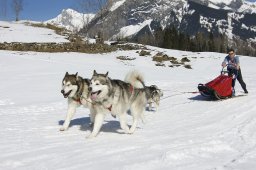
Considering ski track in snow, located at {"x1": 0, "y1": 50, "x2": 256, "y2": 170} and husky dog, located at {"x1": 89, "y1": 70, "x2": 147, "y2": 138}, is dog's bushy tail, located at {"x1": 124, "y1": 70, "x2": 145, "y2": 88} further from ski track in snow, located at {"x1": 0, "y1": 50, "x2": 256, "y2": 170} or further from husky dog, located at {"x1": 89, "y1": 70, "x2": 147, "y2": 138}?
→ ski track in snow, located at {"x1": 0, "y1": 50, "x2": 256, "y2": 170}

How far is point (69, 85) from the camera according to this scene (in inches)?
307

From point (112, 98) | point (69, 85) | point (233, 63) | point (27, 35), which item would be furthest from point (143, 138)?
point (27, 35)

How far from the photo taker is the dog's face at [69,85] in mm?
7774

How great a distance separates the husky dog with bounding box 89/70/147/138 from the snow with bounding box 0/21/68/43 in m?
26.3

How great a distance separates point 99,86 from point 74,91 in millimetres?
976

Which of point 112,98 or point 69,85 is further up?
point 69,85

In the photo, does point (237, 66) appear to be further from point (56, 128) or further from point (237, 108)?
point (56, 128)

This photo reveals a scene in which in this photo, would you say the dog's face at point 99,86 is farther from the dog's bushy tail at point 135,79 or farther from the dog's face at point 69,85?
the dog's bushy tail at point 135,79

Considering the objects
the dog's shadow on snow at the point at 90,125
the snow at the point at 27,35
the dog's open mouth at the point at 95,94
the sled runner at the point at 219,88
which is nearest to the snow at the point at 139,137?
the dog's shadow on snow at the point at 90,125

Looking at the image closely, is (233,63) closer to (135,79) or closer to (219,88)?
(219,88)

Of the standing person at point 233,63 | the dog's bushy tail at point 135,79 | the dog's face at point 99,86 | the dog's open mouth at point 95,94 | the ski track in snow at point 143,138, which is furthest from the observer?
the standing person at point 233,63

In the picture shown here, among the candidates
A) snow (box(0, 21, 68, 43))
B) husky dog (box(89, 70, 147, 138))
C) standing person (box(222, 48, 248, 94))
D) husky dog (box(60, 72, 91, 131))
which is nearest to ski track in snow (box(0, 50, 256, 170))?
husky dog (box(89, 70, 147, 138))

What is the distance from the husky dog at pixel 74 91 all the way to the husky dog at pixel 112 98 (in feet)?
1.70

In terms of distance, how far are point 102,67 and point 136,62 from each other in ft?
16.8
